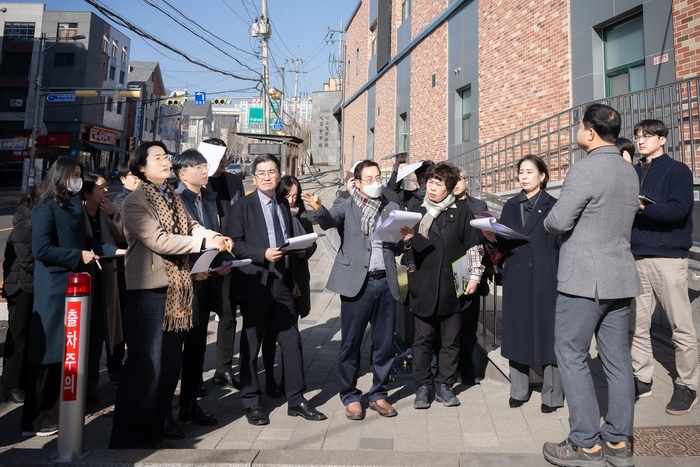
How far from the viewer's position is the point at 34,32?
46156 mm

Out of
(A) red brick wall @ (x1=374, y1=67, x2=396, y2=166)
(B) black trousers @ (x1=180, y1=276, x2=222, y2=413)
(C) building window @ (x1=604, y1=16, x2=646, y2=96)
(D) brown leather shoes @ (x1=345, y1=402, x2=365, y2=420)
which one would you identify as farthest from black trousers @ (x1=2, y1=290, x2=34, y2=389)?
(A) red brick wall @ (x1=374, y1=67, x2=396, y2=166)

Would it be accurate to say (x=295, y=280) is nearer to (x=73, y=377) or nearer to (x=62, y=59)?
(x=73, y=377)

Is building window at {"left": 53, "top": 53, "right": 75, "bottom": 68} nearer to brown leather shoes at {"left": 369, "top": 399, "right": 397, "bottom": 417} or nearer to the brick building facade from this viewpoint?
the brick building facade

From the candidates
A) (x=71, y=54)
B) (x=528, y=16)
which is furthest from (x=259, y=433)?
(x=71, y=54)

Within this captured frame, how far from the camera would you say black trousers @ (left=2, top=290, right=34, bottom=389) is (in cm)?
446

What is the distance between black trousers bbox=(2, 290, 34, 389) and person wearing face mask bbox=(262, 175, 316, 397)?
6.41ft

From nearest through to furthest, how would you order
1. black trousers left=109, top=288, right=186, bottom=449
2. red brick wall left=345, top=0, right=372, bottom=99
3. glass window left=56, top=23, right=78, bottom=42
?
black trousers left=109, top=288, right=186, bottom=449 < red brick wall left=345, top=0, right=372, bottom=99 < glass window left=56, top=23, right=78, bottom=42

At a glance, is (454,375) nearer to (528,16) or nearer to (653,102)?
(653,102)

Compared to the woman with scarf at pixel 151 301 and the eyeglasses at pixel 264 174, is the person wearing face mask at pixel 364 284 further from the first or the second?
the woman with scarf at pixel 151 301

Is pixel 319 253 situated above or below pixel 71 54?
below

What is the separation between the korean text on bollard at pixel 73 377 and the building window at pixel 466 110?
43.4ft

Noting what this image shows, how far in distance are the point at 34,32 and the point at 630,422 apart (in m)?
54.5

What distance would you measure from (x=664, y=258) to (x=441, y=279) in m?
1.74

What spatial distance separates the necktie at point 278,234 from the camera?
4.43 m
